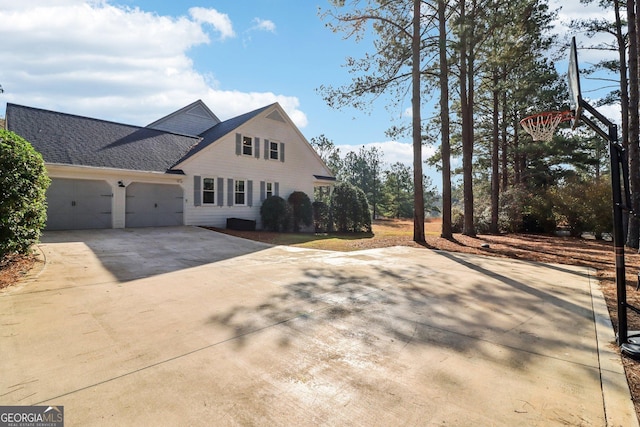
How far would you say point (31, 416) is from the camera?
6.57ft

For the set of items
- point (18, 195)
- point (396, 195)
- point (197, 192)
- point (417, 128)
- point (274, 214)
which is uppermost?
point (417, 128)

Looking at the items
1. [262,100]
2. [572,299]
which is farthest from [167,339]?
[262,100]

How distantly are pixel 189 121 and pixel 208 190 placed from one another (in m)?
7.81

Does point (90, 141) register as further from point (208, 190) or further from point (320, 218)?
point (320, 218)

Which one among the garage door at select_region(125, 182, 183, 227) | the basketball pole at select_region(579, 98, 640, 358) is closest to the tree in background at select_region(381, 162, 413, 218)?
the garage door at select_region(125, 182, 183, 227)

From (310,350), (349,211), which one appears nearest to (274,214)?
(349,211)

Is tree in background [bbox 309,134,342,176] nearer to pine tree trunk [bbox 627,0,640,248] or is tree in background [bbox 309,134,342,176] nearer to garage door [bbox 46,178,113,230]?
garage door [bbox 46,178,113,230]

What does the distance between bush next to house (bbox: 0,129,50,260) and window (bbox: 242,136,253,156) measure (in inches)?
423

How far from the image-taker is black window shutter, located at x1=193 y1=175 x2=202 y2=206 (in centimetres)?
1473

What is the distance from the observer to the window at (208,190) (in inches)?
597

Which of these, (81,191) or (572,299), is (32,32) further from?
(572,299)

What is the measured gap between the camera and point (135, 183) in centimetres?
1341

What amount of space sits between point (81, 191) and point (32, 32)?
18.5 ft

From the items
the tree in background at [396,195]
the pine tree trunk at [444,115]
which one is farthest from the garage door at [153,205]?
the tree in background at [396,195]
